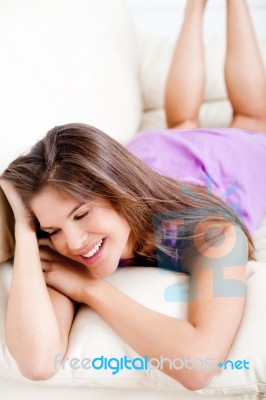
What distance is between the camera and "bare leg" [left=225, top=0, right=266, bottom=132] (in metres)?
1.59

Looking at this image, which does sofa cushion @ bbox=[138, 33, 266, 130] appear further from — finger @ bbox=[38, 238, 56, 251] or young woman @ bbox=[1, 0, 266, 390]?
finger @ bbox=[38, 238, 56, 251]

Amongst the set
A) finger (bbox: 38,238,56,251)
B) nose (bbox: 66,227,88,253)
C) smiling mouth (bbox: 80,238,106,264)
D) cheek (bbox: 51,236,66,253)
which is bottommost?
finger (bbox: 38,238,56,251)

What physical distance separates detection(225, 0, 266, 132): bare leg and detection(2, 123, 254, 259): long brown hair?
0.63 metres

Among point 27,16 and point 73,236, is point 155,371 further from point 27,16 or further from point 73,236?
point 27,16

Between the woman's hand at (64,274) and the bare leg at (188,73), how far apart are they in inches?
30.7

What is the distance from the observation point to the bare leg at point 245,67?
1594 mm

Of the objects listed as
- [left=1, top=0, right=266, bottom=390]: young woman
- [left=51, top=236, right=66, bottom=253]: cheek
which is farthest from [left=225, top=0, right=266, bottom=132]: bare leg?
[left=51, top=236, right=66, bottom=253]: cheek

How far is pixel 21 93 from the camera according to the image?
1.11 metres

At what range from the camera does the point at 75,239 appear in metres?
0.92

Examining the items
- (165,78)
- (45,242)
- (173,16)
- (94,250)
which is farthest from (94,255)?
(173,16)

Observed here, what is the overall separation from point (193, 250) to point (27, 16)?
0.71 meters

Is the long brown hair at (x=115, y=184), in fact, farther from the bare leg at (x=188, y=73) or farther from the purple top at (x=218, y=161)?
the bare leg at (x=188, y=73)

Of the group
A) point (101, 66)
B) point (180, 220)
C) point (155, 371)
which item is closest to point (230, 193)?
point (180, 220)

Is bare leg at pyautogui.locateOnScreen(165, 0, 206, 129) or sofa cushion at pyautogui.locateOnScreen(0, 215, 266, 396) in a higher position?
bare leg at pyautogui.locateOnScreen(165, 0, 206, 129)
